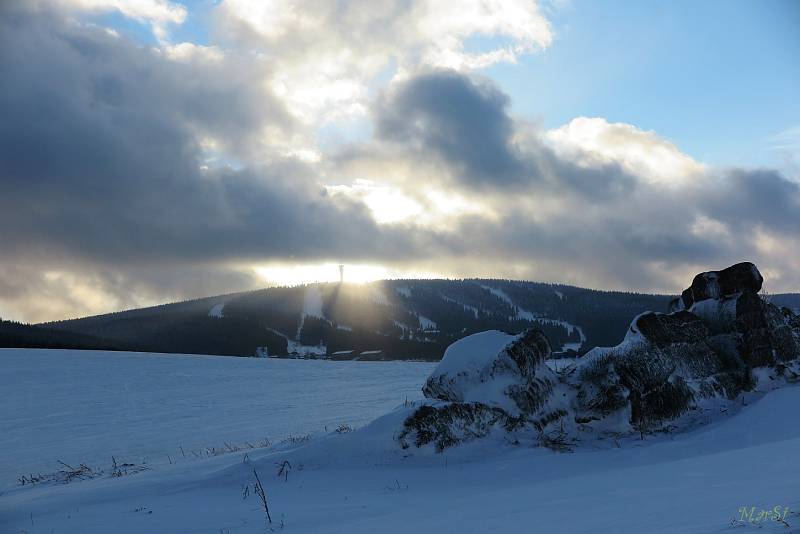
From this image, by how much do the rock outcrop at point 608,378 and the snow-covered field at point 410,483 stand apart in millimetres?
582

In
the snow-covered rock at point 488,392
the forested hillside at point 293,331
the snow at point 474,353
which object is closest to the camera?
the snow-covered rock at point 488,392

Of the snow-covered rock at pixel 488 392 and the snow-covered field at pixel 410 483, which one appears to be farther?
the snow-covered rock at pixel 488 392

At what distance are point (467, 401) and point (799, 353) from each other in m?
11.6

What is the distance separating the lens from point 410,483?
381 inches

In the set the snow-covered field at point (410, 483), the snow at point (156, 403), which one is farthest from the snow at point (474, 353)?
the snow at point (156, 403)

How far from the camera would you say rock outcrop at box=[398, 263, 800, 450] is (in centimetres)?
1211

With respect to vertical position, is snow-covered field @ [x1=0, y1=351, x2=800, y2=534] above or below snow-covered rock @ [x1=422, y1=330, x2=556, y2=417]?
below

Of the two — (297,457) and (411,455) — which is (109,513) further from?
(411,455)

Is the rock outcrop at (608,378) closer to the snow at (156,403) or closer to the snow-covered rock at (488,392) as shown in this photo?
the snow-covered rock at (488,392)

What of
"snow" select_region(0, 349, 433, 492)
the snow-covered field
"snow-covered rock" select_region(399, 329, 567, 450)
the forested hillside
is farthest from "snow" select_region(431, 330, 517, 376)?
the forested hillside

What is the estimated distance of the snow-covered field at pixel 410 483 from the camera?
5766 millimetres

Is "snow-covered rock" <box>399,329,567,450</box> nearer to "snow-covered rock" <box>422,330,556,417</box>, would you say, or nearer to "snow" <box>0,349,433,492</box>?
"snow-covered rock" <box>422,330,556,417</box>

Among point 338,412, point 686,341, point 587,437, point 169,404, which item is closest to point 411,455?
point 587,437

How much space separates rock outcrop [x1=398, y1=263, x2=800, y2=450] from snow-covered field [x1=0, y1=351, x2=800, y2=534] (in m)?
0.58
